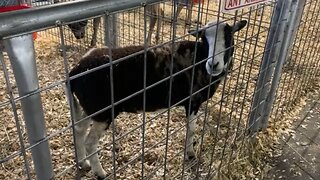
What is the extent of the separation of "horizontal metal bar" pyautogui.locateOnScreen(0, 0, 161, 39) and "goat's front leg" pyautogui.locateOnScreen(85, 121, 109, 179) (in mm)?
1269

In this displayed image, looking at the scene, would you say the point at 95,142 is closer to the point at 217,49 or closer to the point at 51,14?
the point at 217,49

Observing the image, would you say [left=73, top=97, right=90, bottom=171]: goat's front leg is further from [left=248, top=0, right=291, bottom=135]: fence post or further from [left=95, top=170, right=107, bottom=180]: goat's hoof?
[left=248, top=0, right=291, bottom=135]: fence post

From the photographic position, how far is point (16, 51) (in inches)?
37.9

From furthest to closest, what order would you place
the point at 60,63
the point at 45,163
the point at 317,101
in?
the point at 60,63, the point at 317,101, the point at 45,163

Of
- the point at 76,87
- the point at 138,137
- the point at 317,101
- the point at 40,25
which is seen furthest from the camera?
the point at 317,101

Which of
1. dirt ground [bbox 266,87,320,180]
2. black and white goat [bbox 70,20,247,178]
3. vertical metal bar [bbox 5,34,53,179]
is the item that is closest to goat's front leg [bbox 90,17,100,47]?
black and white goat [bbox 70,20,247,178]

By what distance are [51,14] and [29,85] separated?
24cm

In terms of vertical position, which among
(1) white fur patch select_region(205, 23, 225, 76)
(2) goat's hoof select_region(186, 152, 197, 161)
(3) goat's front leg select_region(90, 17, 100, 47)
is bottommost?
(2) goat's hoof select_region(186, 152, 197, 161)

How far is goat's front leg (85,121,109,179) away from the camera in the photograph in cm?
227

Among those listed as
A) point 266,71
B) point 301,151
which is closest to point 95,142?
point 266,71

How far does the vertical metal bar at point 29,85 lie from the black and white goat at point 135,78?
83 centimetres

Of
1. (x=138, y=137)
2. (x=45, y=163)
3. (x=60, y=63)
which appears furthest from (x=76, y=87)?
(x=60, y=63)

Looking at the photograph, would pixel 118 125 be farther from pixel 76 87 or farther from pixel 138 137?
pixel 76 87

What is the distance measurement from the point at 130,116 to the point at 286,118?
158 centimetres
